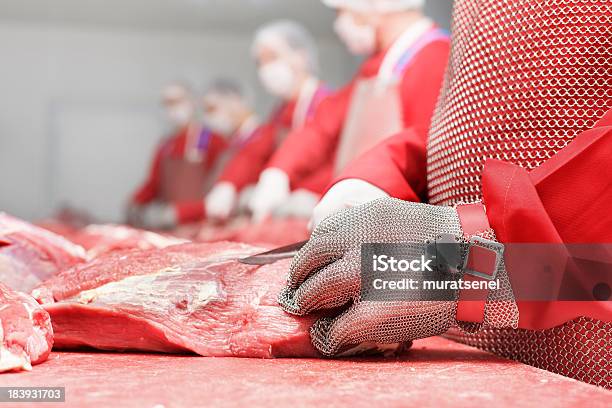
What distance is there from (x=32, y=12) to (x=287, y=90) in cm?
791

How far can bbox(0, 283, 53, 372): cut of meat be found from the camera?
4.10ft

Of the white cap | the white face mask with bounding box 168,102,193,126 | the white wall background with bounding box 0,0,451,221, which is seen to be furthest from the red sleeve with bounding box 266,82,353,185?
the white wall background with bounding box 0,0,451,221

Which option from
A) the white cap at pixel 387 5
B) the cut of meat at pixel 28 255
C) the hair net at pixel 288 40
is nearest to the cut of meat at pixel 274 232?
the white cap at pixel 387 5

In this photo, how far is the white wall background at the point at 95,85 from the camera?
13.6 meters

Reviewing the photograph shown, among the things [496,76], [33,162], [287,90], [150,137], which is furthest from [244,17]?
[496,76]

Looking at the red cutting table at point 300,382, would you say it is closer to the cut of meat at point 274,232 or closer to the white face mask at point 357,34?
the cut of meat at point 274,232

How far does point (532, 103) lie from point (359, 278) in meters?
0.50

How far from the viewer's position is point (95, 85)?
46.0ft

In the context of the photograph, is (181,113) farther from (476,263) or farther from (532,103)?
(476,263)

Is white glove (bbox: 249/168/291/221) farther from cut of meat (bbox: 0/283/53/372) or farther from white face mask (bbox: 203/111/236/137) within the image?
white face mask (bbox: 203/111/236/137)

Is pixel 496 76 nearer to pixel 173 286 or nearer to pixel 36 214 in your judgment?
pixel 173 286

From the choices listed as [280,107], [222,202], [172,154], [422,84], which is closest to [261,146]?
[280,107]

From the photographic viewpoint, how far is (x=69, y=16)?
523 inches

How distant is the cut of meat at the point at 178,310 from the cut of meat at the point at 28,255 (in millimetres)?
185
